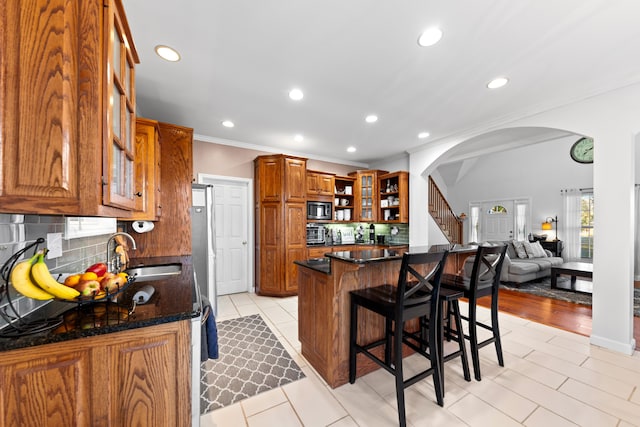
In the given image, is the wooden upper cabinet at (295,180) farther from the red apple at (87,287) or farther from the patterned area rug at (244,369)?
the red apple at (87,287)

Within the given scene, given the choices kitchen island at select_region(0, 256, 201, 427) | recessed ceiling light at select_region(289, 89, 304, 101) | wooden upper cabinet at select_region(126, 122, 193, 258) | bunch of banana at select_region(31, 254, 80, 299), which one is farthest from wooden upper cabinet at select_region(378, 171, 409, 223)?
bunch of banana at select_region(31, 254, 80, 299)

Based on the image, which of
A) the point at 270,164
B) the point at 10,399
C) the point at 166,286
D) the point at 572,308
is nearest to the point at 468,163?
the point at 572,308

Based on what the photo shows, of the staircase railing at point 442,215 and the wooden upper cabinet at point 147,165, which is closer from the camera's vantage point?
the wooden upper cabinet at point 147,165

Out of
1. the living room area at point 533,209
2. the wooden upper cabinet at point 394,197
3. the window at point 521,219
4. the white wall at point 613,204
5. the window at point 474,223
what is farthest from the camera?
the window at point 474,223

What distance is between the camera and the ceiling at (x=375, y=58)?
1.65 metres

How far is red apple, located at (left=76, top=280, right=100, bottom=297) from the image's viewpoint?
112 cm

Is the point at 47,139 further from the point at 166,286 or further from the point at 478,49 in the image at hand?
the point at 478,49

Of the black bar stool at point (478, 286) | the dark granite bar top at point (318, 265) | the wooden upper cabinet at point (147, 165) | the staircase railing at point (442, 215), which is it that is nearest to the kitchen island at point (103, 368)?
the dark granite bar top at point (318, 265)

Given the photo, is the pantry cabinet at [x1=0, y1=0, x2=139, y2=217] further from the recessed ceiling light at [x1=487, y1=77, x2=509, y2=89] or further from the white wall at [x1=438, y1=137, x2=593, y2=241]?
the white wall at [x1=438, y1=137, x2=593, y2=241]

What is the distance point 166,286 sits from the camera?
66.4 inches

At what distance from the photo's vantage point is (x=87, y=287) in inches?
44.6

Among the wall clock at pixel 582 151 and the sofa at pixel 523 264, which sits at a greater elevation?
the wall clock at pixel 582 151

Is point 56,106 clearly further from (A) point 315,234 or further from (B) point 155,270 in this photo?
(A) point 315,234

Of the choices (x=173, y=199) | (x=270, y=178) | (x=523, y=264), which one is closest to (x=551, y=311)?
(x=523, y=264)
